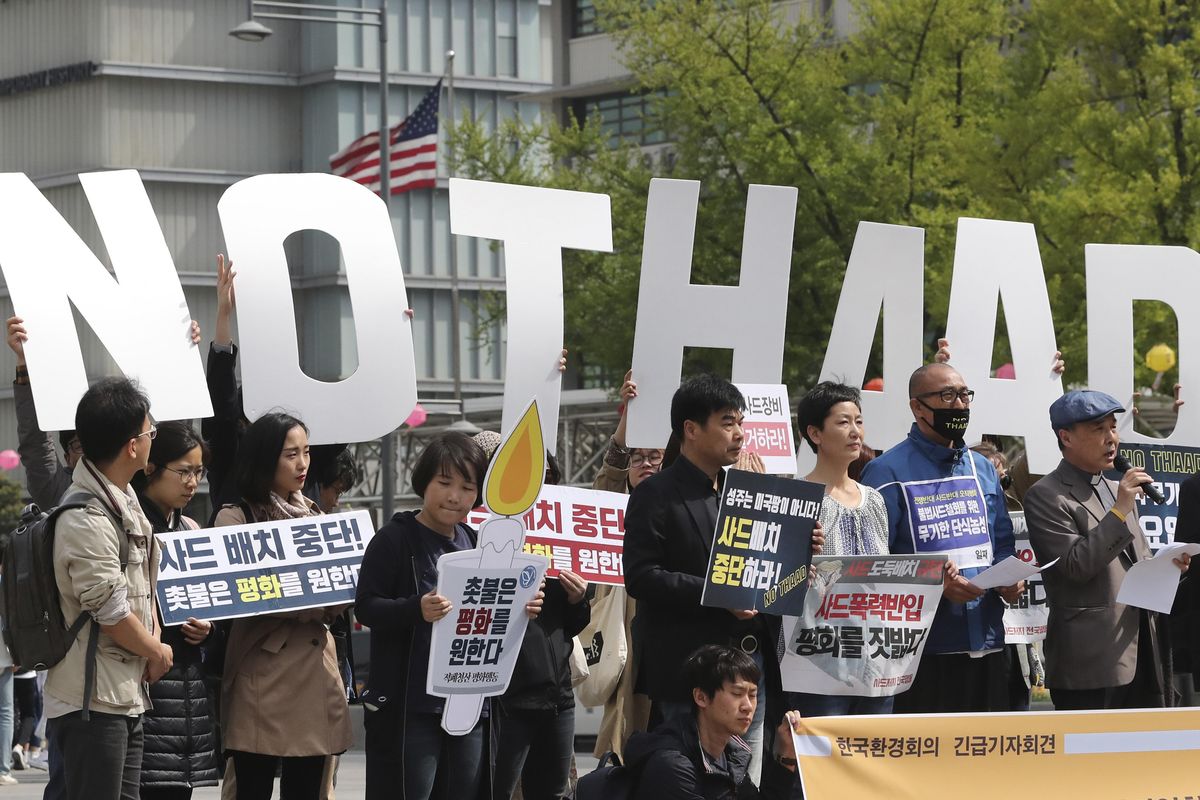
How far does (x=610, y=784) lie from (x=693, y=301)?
362cm

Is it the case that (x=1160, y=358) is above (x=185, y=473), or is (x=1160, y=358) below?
below

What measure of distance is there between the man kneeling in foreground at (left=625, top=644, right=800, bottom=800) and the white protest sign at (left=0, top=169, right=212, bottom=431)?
9.39ft

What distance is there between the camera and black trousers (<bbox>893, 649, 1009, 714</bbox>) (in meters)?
7.89

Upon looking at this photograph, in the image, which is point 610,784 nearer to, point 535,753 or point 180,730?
point 535,753

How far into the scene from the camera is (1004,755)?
697cm

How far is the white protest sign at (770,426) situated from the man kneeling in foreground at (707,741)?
2813mm

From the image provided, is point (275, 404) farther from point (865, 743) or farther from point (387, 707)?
point (865, 743)

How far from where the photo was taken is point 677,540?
720 centimetres

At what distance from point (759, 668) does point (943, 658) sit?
1271 mm

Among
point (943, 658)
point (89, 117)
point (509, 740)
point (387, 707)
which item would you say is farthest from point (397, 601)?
point (89, 117)

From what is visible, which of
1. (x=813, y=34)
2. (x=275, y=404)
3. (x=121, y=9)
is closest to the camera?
(x=275, y=404)

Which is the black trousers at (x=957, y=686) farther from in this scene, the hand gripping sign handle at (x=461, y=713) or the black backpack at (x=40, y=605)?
the black backpack at (x=40, y=605)

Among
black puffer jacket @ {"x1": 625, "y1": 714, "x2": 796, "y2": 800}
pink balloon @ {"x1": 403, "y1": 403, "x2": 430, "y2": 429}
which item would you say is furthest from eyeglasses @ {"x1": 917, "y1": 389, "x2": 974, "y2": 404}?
pink balloon @ {"x1": 403, "y1": 403, "x2": 430, "y2": 429}

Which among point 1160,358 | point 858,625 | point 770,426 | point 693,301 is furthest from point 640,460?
point 1160,358
